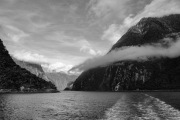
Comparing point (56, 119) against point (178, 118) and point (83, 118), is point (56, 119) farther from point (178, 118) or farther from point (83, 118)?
point (178, 118)

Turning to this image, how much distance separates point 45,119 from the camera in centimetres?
6525

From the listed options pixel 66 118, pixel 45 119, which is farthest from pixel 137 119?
pixel 45 119

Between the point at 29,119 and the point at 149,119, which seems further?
the point at 29,119

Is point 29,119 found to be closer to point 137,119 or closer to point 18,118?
point 18,118

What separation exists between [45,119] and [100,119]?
56.0ft

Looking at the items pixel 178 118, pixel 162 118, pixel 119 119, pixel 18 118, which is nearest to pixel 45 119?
pixel 18 118

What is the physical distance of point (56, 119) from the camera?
2584 inches

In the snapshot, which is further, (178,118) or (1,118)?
(1,118)

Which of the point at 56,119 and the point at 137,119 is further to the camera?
the point at 56,119

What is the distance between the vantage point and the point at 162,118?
60.7 m

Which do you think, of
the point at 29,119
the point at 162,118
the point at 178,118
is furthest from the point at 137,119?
the point at 29,119

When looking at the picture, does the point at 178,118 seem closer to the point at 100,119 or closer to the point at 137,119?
the point at 137,119

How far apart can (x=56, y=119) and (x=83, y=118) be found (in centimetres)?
843

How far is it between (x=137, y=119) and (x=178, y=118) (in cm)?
1179
